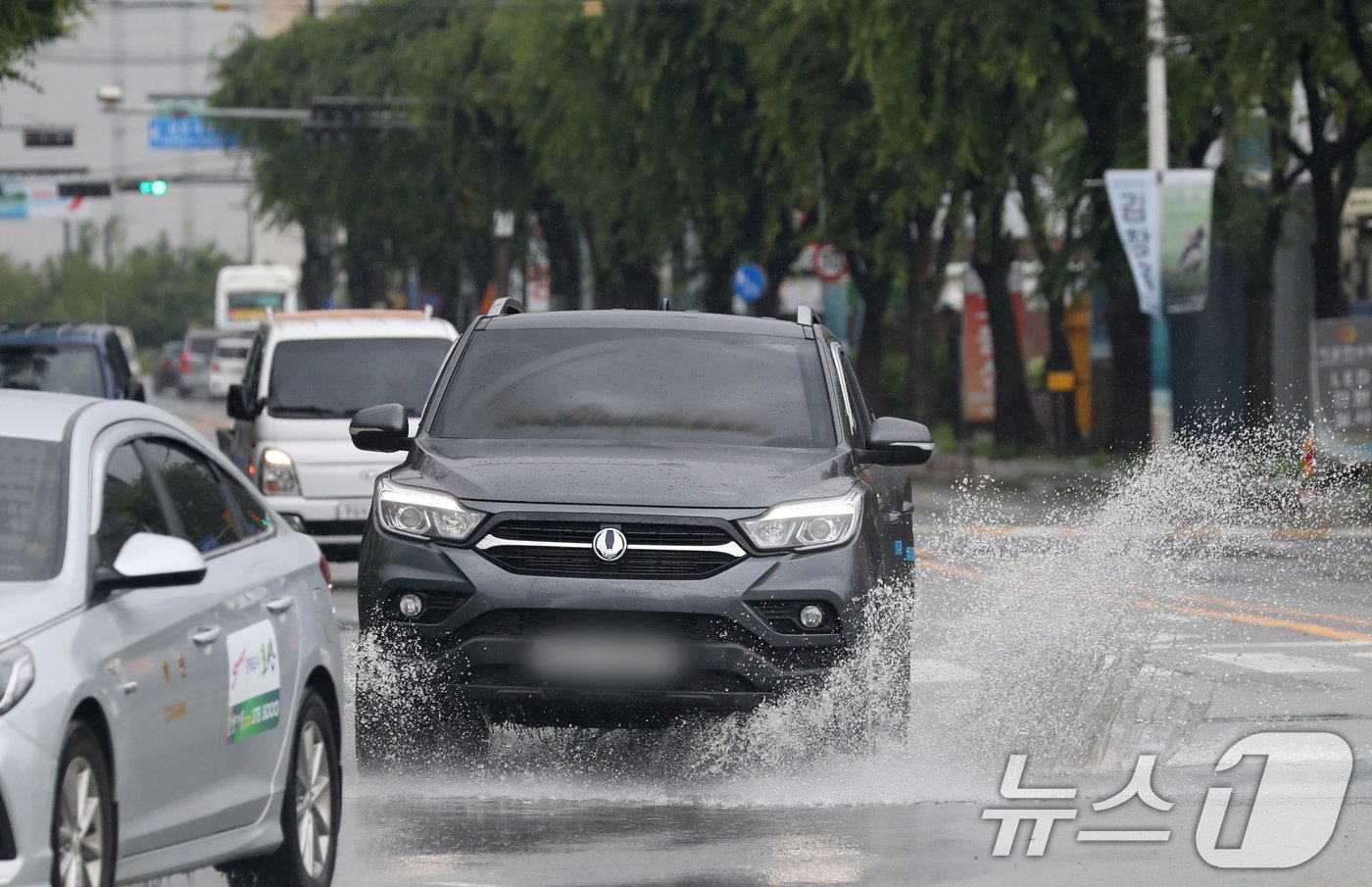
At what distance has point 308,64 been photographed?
61.2 m

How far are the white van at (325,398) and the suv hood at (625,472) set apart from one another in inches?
314

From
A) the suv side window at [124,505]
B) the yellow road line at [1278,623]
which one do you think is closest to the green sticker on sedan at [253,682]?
the suv side window at [124,505]

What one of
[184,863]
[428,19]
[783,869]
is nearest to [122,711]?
[184,863]

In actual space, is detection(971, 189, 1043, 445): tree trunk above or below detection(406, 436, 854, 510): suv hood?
below

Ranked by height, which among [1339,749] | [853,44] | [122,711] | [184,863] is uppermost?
[853,44]

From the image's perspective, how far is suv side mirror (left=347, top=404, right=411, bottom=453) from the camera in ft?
32.5

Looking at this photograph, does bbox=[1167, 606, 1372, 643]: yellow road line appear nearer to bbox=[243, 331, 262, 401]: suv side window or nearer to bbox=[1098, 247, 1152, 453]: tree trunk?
bbox=[243, 331, 262, 401]: suv side window

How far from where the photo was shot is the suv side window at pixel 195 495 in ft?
21.1

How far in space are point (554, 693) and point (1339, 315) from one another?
72.2 feet

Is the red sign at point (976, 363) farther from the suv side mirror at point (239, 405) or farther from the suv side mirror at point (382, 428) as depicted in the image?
the suv side mirror at point (382, 428)

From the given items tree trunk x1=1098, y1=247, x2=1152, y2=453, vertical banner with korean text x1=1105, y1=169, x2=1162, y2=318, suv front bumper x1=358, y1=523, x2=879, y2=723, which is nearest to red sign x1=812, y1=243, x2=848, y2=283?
tree trunk x1=1098, y1=247, x2=1152, y2=453

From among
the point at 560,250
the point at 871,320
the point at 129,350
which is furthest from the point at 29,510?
the point at 560,250

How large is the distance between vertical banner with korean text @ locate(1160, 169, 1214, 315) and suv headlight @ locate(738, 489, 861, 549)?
2092 centimetres

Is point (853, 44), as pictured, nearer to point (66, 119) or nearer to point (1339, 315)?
point (1339, 315)
